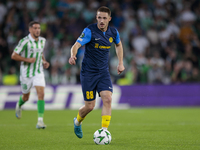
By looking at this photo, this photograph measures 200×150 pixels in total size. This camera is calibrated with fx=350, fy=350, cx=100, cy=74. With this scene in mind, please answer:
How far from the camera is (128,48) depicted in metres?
16.9

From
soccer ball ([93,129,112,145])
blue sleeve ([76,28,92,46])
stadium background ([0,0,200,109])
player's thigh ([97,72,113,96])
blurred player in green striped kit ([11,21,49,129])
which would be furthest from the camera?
stadium background ([0,0,200,109])

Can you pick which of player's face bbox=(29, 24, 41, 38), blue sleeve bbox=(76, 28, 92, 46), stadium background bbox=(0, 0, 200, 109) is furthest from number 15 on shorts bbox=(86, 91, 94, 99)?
stadium background bbox=(0, 0, 200, 109)

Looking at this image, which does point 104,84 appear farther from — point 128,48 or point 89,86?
point 128,48

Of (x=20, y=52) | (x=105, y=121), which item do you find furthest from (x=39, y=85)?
(x=105, y=121)

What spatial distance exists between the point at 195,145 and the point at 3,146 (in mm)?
2949

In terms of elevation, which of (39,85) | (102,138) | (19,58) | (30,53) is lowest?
(102,138)

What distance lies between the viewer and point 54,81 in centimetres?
1502

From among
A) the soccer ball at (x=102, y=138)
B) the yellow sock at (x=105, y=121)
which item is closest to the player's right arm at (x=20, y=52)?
the yellow sock at (x=105, y=121)

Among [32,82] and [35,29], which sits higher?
[35,29]

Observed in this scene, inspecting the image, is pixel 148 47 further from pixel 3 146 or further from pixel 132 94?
pixel 3 146

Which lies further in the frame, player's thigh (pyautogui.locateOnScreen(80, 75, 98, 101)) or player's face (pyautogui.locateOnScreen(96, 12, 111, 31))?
player's thigh (pyautogui.locateOnScreen(80, 75, 98, 101))

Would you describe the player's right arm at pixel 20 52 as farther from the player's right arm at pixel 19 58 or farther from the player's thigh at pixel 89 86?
the player's thigh at pixel 89 86

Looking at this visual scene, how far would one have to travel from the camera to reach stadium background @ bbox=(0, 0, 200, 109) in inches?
570

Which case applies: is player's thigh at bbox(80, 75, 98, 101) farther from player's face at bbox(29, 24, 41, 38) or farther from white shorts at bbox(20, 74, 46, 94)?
player's face at bbox(29, 24, 41, 38)
